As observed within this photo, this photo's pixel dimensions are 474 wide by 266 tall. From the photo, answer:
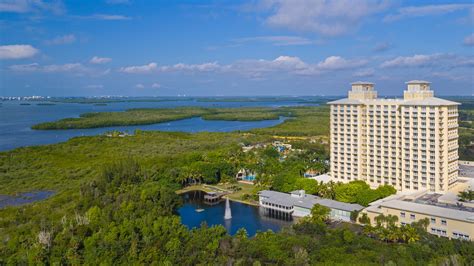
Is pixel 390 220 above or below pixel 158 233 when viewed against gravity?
below

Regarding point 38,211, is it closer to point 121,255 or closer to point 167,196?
point 167,196

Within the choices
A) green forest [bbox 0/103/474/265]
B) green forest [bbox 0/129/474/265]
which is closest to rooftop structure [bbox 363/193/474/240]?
green forest [bbox 0/103/474/265]

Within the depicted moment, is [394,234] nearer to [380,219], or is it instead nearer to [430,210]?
[380,219]

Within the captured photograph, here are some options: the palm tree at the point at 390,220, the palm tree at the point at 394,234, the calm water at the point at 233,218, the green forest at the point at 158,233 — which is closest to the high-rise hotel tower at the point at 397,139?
the green forest at the point at 158,233

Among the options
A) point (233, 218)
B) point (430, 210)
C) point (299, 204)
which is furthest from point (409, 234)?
point (233, 218)

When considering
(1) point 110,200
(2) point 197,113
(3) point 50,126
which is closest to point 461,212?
(1) point 110,200

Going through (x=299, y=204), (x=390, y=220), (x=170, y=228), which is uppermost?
(x=170, y=228)
